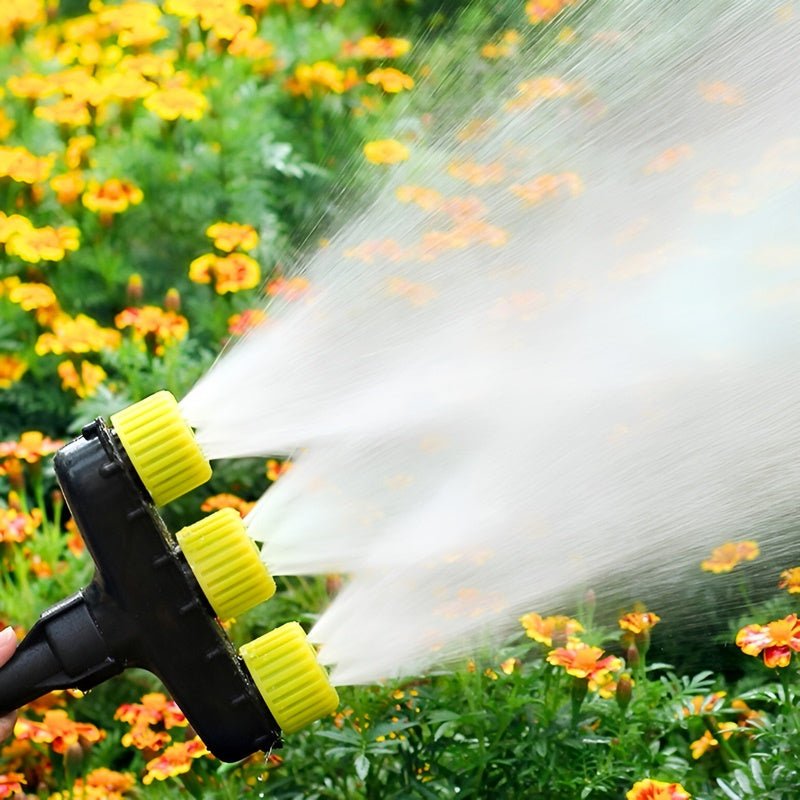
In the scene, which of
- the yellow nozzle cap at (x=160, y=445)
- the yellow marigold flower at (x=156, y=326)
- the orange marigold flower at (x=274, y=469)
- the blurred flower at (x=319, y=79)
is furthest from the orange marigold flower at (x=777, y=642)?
the blurred flower at (x=319, y=79)

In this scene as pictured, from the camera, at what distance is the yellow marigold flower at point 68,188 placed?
249 cm

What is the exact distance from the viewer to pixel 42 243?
2.36 meters

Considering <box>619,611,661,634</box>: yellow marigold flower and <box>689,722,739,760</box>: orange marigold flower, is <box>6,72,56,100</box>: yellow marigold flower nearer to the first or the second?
<box>619,611,661,634</box>: yellow marigold flower

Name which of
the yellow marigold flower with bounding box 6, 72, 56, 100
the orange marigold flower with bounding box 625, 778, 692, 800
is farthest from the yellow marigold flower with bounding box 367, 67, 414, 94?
the orange marigold flower with bounding box 625, 778, 692, 800

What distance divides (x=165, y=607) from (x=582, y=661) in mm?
412

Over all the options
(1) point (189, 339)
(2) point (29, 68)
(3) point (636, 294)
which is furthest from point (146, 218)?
(3) point (636, 294)

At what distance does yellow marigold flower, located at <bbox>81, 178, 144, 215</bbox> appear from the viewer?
95.6 inches

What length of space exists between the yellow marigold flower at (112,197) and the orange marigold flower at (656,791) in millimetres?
1411

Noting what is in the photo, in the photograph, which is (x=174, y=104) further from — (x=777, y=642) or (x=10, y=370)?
(x=777, y=642)

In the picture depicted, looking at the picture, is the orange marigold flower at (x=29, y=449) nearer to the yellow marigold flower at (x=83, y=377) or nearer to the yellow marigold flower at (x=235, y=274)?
the yellow marigold flower at (x=83, y=377)

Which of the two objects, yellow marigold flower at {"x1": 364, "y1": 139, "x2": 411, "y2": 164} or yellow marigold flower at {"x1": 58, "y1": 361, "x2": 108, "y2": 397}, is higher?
yellow marigold flower at {"x1": 364, "y1": 139, "x2": 411, "y2": 164}

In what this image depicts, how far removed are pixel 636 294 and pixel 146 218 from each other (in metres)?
1.22

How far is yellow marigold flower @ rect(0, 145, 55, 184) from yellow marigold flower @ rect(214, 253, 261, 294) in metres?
0.41

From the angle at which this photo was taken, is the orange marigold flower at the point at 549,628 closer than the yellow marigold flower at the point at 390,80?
Yes
